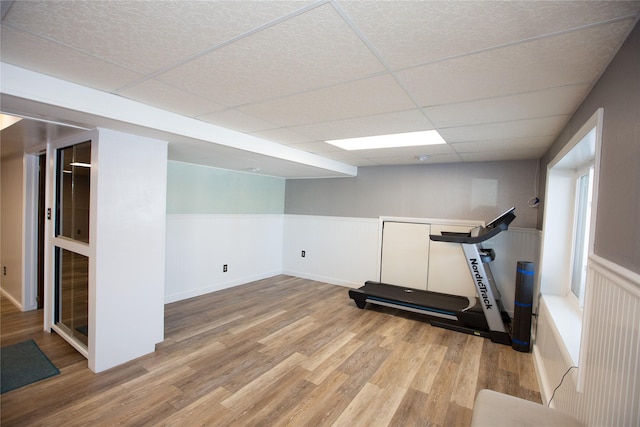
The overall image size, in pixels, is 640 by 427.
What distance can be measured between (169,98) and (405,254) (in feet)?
13.3

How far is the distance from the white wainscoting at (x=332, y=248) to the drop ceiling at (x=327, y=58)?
2.93 m

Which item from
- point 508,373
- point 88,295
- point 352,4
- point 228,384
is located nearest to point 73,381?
point 88,295

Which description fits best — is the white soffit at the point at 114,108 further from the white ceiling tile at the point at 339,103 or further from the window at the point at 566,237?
the window at the point at 566,237

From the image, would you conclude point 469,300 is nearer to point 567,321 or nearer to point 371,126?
point 567,321

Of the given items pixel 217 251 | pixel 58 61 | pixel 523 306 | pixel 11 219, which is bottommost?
pixel 523 306

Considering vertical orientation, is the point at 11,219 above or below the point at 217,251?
above

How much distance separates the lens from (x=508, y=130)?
2.63 m

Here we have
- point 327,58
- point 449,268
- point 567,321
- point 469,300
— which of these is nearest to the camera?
point 327,58

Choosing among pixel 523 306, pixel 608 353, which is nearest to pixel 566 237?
pixel 523 306

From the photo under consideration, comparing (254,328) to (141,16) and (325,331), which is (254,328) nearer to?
(325,331)

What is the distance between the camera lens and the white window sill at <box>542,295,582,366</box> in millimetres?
1820

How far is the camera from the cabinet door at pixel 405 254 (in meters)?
4.70

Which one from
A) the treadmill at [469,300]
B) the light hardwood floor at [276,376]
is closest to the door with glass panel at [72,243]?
the light hardwood floor at [276,376]

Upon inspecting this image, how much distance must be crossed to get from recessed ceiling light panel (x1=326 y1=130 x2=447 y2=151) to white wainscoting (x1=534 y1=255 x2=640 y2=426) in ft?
5.98
